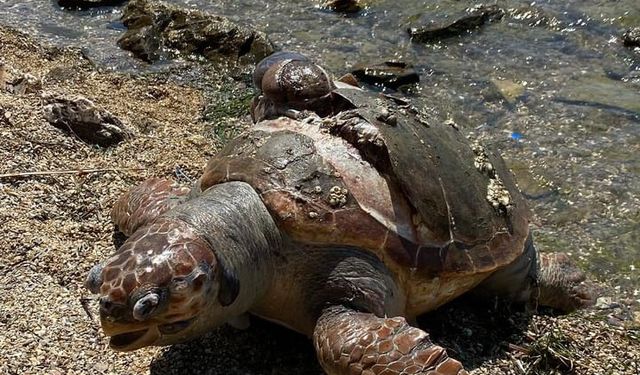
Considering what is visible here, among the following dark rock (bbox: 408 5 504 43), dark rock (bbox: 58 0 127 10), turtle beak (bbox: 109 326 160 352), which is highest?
turtle beak (bbox: 109 326 160 352)

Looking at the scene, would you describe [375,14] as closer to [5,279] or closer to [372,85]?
[372,85]

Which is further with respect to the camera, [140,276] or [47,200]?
[47,200]

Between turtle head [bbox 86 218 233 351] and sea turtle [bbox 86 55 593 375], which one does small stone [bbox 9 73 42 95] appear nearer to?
sea turtle [bbox 86 55 593 375]

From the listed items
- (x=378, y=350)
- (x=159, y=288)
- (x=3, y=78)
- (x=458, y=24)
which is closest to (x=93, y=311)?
(x=159, y=288)

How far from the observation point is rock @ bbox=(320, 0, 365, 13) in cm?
946

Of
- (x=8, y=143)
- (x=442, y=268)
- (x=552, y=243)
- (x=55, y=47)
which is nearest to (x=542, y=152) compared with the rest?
(x=552, y=243)

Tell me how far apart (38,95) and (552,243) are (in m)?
3.87

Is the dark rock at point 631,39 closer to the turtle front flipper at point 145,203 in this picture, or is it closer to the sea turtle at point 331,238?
the sea turtle at point 331,238

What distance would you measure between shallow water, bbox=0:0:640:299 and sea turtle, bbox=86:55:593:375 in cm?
154

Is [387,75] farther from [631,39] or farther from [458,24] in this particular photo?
[631,39]

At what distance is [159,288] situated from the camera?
2828 mm

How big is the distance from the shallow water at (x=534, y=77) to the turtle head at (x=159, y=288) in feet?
10.0

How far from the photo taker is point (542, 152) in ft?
21.2

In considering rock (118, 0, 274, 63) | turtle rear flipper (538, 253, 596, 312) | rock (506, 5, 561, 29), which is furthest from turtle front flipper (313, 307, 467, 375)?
rock (506, 5, 561, 29)
